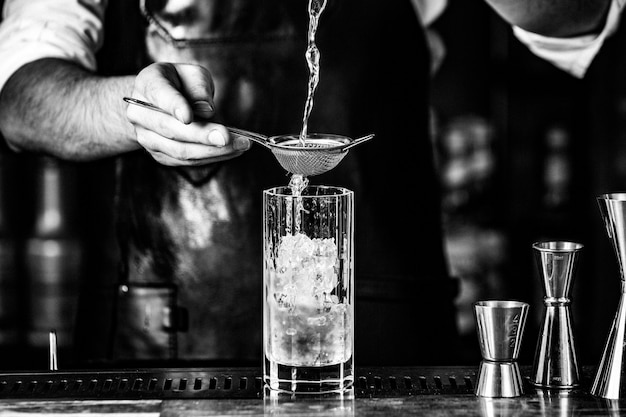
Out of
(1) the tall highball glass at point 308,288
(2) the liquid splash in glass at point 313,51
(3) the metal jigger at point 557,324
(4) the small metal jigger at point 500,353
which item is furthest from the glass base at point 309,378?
(2) the liquid splash in glass at point 313,51

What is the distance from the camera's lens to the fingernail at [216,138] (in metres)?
1.76

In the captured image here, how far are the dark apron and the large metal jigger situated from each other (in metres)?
0.84

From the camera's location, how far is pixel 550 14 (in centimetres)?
251

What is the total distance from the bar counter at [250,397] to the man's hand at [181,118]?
1.42 ft

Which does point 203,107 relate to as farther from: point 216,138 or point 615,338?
point 615,338

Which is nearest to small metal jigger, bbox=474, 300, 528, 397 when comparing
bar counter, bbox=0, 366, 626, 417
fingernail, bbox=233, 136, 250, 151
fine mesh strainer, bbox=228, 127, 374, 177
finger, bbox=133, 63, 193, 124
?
bar counter, bbox=0, 366, 626, 417

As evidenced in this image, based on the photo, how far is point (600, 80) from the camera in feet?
8.36

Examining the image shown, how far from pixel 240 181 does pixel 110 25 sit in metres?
0.53

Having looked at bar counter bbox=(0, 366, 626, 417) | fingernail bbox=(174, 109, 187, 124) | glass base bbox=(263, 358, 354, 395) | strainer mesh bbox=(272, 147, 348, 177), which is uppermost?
fingernail bbox=(174, 109, 187, 124)

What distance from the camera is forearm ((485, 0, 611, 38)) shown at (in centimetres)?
251

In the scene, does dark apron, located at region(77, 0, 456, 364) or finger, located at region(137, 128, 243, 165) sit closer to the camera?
finger, located at region(137, 128, 243, 165)

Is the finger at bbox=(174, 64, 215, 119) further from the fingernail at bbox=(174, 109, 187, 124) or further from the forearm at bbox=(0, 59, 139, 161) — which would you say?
the forearm at bbox=(0, 59, 139, 161)

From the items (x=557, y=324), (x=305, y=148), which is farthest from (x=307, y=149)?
(x=557, y=324)

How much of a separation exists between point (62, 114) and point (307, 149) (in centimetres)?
96
